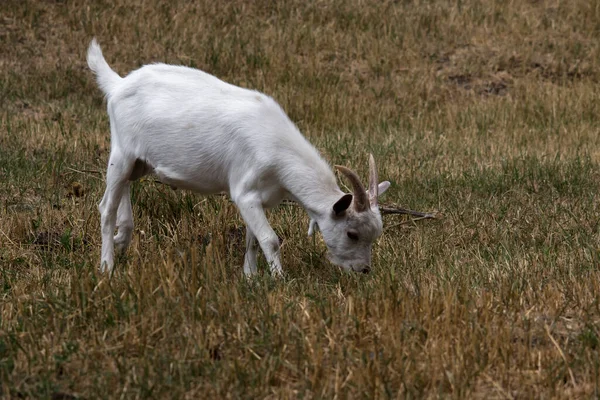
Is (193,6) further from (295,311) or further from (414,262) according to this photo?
(295,311)

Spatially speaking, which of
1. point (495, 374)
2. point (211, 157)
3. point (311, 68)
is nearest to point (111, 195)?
point (211, 157)

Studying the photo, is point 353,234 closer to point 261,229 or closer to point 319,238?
point 261,229

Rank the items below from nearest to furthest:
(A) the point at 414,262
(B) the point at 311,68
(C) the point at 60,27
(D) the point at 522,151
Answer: (A) the point at 414,262 → (D) the point at 522,151 → (B) the point at 311,68 → (C) the point at 60,27

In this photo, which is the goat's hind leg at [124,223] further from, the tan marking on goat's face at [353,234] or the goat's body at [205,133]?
the tan marking on goat's face at [353,234]

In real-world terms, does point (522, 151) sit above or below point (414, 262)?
below

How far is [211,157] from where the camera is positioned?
661cm

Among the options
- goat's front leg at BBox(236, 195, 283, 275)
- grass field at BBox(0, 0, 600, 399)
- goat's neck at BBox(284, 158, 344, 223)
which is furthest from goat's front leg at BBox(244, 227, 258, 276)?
goat's neck at BBox(284, 158, 344, 223)

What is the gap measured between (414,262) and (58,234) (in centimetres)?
284

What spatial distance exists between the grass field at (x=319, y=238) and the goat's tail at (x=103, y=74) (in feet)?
3.59

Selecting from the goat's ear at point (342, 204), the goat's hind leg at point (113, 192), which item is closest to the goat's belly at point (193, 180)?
the goat's hind leg at point (113, 192)

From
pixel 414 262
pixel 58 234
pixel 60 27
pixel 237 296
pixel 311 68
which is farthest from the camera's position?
pixel 60 27

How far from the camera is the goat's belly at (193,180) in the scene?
22.0ft

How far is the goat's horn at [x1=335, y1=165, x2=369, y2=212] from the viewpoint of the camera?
5863 millimetres

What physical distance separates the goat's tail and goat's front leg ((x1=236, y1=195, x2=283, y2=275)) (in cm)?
156
